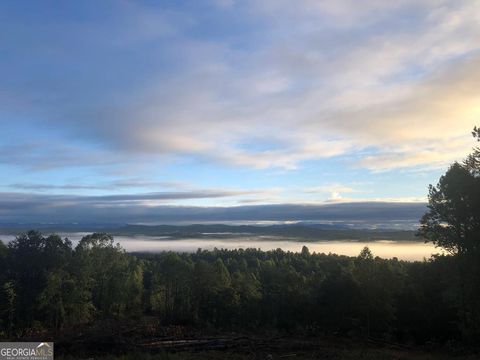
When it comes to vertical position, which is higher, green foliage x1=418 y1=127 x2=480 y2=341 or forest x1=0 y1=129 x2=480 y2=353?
green foliage x1=418 y1=127 x2=480 y2=341

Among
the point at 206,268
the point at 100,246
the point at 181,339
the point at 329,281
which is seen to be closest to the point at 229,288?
the point at 206,268

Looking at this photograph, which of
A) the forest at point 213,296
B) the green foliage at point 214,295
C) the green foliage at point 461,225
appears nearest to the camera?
the green foliage at point 461,225

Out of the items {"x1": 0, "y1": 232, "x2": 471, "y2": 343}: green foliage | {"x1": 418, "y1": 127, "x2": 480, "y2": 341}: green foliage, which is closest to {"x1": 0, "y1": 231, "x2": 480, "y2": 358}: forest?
{"x1": 0, "y1": 232, "x2": 471, "y2": 343}: green foliage

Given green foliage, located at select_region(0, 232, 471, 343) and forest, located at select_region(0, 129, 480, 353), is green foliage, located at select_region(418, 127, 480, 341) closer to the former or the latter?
forest, located at select_region(0, 129, 480, 353)

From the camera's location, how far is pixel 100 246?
216 feet

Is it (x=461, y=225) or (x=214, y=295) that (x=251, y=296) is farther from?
(x=461, y=225)

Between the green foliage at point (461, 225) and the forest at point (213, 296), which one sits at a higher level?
the green foliage at point (461, 225)

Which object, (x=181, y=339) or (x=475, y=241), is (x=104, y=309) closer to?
(x=181, y=339)

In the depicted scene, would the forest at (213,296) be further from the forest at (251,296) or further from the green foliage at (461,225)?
the green foliage at (461,225)

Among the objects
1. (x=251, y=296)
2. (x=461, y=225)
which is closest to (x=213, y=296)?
(x=251, y=296)

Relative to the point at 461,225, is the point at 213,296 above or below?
below

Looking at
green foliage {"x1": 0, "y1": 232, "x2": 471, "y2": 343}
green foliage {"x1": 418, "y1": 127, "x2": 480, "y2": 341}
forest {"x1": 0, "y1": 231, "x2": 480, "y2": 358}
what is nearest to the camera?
green foliage {"x1": 418, "y1": 127, "x2": 480, "y2": 341}

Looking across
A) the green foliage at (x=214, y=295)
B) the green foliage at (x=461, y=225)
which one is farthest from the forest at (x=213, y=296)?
the green foliage at (x=461, y=225)

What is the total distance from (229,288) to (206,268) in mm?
6929
